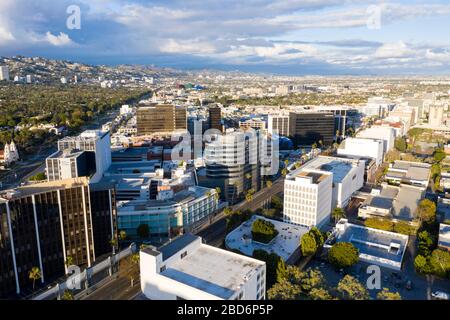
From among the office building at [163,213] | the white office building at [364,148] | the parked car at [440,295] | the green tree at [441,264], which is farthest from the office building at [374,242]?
the white office building at [364,148]

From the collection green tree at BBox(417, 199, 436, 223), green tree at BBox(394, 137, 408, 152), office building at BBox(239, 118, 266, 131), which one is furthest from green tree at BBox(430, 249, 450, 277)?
office building at BBox(239, 118, 266, 131)

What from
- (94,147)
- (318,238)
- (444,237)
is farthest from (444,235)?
(94,147)

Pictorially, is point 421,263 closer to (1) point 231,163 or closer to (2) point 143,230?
(1) point 231,163

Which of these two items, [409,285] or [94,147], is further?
[94,147]

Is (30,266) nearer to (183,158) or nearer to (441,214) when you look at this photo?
(183,158)

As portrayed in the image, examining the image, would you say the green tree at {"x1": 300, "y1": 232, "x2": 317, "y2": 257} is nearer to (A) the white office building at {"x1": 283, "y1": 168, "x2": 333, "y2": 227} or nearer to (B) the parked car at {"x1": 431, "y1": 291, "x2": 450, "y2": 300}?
(A) the white office building at {"x1": 283, "y1": 168, "x2": 333, "y2": 227}
